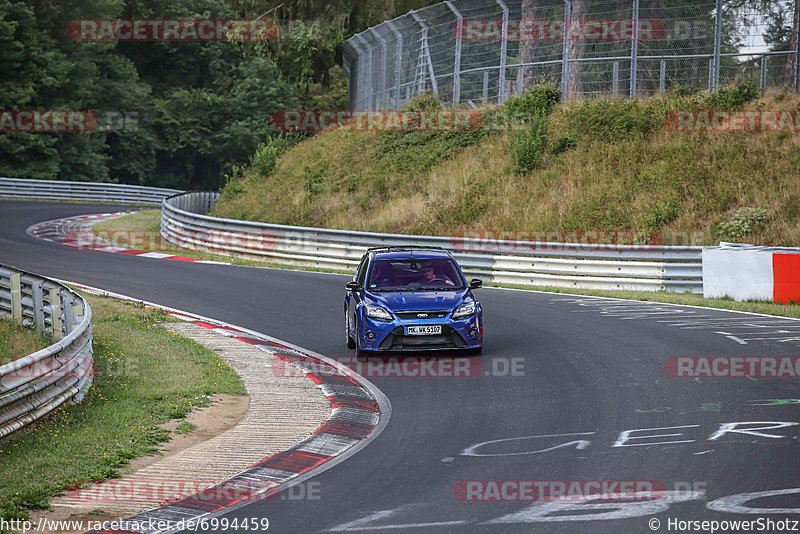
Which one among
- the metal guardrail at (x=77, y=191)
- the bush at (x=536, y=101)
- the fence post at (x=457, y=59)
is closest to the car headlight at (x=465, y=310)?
the bush at (x=536, y=101)

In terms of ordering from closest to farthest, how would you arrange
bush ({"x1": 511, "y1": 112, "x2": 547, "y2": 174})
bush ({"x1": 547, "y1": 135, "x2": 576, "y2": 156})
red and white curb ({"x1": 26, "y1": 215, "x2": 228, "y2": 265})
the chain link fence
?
the chain link fence, red and white curb ({"x1": 26, "y1": 215, "x2": 228, "y2": 265}), bush ({"x1": 511, "y1": 112, "x2": 547, "y2": 174}), bush ({"x1": 547, "y1": 135, "x2": 576, "y2": 156})

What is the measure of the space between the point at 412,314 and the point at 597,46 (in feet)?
60.9

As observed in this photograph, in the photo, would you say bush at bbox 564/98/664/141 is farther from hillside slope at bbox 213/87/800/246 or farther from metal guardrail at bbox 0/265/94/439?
metal guardrail at bbox 0/265/94/439

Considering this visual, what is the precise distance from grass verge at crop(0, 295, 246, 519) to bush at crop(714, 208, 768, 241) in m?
14.8

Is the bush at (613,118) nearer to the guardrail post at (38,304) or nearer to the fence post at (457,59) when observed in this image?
the fence post at (457,59)

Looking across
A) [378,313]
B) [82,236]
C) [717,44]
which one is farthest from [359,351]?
[82,236]

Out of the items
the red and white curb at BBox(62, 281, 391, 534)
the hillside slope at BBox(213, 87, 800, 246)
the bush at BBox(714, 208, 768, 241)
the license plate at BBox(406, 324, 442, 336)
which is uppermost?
the hillside slope at BBox(213, 87, 800, 246)

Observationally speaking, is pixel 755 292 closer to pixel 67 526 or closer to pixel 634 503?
pixel 634 503

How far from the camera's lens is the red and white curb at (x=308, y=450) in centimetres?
750

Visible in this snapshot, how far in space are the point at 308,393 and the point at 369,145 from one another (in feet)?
81.3

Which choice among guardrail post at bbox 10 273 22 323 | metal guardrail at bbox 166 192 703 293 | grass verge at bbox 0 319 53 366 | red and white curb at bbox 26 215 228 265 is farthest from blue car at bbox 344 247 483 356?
red and white curb at bbox 26 215 228 265

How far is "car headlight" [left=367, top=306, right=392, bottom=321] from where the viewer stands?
14008 millimetres

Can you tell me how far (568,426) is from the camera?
32.7 ft

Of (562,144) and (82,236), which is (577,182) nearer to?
(562,144)
